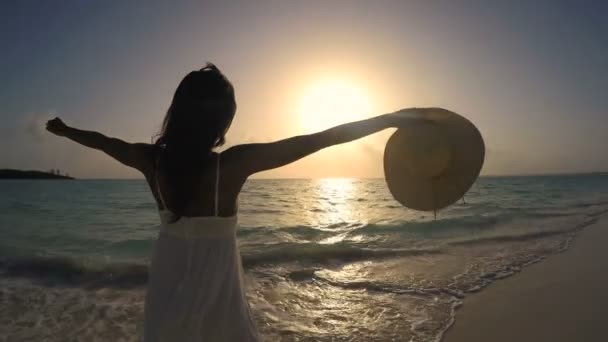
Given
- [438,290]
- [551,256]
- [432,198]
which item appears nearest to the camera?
[432,198]

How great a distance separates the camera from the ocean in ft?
19.9

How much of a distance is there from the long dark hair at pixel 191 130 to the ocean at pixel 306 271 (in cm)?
452

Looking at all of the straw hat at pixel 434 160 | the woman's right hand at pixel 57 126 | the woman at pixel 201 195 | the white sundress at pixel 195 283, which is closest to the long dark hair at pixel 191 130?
the woman at pixel 201 195

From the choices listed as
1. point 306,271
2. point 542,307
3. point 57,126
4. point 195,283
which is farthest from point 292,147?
point 306,271

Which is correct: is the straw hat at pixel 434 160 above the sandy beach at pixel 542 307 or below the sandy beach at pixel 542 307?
above

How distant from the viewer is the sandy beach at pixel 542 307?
5.43 metres

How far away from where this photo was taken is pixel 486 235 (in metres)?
14.7

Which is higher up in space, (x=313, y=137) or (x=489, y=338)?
(x=313, y=137)

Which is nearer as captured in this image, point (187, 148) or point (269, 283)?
point (187, 148)

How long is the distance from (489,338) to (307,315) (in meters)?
2.53

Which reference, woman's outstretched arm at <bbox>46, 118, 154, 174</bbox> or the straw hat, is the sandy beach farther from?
woman's outstretched arm at <bbox>46, 118, 154, 174</bbox>

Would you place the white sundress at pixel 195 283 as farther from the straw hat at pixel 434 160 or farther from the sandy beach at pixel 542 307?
the sandy beach at pixel 542 307

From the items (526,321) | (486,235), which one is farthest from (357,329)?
(486,235)

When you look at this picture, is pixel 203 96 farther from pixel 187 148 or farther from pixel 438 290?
pixel 438 290
